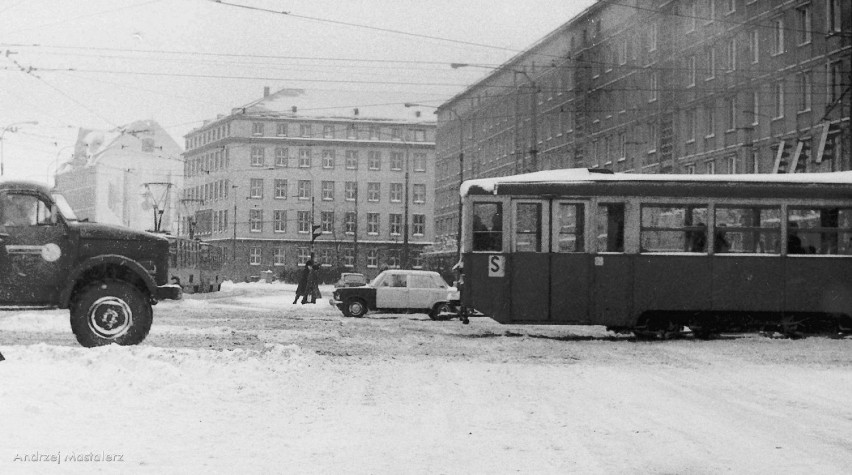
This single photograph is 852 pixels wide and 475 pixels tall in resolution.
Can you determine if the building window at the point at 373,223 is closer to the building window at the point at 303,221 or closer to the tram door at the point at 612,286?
the building window at the point at 303,221

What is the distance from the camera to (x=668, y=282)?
18.5 metres

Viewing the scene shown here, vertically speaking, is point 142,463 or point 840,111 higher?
point 840,111

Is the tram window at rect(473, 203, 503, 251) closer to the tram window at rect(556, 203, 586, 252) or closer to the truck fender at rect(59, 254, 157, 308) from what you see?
the tram window at rect(556, 203, 586, 252)

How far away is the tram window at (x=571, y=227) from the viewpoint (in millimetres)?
18781

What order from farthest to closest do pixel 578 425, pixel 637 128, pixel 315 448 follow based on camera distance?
pixel 637 128 < pixel 578 425 < pixel 315 448

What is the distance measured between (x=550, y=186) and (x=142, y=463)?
13.2 m

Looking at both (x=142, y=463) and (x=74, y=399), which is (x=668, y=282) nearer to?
(x=74, y=399)

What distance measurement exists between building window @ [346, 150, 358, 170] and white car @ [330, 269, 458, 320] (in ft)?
262

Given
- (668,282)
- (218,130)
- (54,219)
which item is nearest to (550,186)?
(668,282)

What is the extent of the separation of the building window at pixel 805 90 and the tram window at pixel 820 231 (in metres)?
25.7

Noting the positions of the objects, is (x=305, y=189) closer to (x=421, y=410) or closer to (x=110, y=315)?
(x=110, y=315)

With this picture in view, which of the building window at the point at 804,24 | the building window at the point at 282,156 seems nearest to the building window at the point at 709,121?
the building window at the point at 804,24

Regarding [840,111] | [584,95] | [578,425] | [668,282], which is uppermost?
[584,95]

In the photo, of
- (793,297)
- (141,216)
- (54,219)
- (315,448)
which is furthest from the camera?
(141,216)
